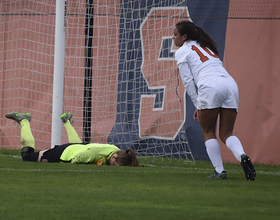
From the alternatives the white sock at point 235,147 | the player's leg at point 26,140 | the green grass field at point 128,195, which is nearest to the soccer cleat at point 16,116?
the player's leg at point 26,140

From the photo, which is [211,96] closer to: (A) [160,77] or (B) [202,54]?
(B) [202,54]

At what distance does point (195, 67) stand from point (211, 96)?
0.45 metres

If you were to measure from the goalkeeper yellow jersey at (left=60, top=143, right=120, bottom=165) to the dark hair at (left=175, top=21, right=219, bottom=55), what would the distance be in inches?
82.3

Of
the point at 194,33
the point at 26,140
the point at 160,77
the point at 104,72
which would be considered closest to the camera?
the point at 194,33

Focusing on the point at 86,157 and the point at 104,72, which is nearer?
the point at 86,157

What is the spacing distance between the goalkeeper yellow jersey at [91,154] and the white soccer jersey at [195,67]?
1964 mm

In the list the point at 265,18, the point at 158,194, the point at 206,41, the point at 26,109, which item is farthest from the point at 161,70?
the point at 158,194

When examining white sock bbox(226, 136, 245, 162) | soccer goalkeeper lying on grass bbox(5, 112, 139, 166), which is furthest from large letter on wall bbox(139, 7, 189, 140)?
white sock bbox(226, 136, 245, 162)

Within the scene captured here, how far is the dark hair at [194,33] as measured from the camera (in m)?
6.96

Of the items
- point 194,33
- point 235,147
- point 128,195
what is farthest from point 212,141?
point 128,195

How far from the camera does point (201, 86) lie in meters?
6.65

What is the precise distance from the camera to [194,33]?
7004 millimetres

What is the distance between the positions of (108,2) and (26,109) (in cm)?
245

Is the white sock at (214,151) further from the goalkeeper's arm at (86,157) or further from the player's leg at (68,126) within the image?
the player's leg at (68,126)
